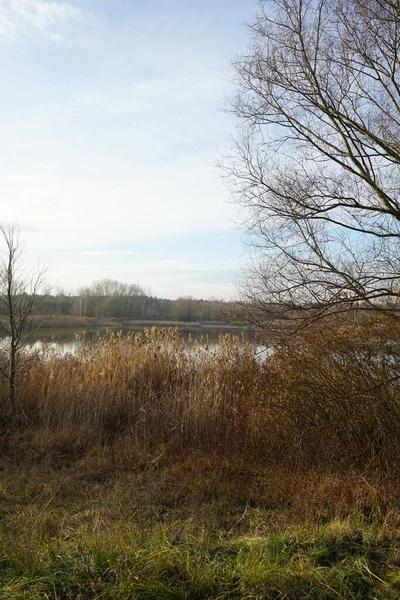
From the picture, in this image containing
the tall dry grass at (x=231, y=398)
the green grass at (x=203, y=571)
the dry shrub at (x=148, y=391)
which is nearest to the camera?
the green grass at (x=203, y=571)

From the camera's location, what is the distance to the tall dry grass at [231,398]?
6.23m

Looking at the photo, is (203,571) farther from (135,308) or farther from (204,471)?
(135,308)

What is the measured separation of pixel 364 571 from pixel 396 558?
13.4 inches

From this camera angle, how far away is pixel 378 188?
6312 millimetres

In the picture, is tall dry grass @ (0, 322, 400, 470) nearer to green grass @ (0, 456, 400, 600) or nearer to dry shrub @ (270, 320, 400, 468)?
dry shrub @ (270, 320, 400, 468)

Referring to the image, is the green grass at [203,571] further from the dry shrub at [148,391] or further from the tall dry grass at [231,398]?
the dry shrub at [148,391]

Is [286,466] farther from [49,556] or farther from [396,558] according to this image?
[49,556]

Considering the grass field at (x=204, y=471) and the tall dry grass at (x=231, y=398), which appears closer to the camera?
the grass field at (x=204, y=471)

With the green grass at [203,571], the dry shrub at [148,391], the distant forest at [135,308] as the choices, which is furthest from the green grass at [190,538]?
the distant forest at [135,308]

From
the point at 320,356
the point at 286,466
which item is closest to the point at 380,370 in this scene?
the point at 320,356

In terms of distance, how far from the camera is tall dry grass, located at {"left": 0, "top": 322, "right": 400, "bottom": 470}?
6230 millimetres

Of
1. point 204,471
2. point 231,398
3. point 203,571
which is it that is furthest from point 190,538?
point 231,398

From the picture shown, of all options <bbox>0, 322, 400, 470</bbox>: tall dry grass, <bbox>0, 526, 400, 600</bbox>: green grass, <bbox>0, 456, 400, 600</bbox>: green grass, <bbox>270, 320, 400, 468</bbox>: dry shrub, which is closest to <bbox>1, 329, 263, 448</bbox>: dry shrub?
<bbox>0, 322, 400, 470</bbox>: tall dry grass

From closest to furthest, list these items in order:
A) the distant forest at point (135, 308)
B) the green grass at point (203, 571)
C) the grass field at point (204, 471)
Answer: the green grass at point (203, 571), the grass field at point (204, 471), the distant forest at point (135, 308)
